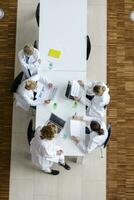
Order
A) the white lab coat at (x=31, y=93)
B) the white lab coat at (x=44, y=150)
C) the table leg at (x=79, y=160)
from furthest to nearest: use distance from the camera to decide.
→ the table leg at (x=79, y=160) → the white lab coat at (x=31, y=93) → the white lab coat at (x=44, y=150)

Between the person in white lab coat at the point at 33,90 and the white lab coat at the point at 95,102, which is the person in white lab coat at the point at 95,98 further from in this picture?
the person in white lab coat at the point at 33,90

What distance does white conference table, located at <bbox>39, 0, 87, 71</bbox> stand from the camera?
5.31 metres

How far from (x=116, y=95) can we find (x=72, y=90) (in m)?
1.06

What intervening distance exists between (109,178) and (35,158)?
1.22 metres

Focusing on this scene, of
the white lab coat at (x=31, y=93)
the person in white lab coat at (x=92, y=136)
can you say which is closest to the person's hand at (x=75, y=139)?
the person in white lab coat at (x=92, y=136)

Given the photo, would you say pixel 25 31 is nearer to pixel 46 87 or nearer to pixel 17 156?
pixel 46 87

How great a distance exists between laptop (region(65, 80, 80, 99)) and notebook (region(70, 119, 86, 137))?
32 cm

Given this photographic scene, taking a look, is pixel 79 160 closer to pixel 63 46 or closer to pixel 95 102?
pixel 95 102

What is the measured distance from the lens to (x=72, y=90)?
514 cm

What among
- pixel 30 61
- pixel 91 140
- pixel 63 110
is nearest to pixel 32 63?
pixel 30 61

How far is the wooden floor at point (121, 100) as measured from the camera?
5.72 metres

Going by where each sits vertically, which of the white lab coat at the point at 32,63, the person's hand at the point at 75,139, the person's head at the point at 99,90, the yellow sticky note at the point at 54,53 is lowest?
the person's hand at the point at 75,139

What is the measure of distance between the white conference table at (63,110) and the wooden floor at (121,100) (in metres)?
0.87

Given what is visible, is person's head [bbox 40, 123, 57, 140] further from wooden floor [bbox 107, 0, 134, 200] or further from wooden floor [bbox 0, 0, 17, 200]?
wooden floor [bbox 107, 0, 134, 200]
